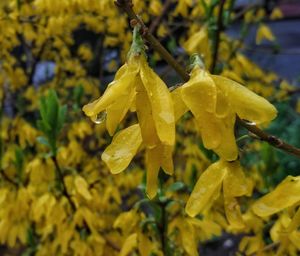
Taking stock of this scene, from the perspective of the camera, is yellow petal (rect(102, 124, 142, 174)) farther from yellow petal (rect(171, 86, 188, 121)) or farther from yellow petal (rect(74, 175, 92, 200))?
yellow petal (rect(74, 175, 92, 200))

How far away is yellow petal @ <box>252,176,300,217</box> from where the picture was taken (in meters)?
0.85

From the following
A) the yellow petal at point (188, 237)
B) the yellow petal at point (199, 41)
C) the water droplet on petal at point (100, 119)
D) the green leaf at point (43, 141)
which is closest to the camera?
the water droplet on petal at point (100, 119)

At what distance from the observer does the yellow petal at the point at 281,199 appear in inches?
33.3

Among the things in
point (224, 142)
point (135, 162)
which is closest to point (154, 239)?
point (224, 142)

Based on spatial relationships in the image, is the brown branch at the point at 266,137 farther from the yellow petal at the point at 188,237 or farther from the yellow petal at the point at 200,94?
the yellow petal at the point at 188,237

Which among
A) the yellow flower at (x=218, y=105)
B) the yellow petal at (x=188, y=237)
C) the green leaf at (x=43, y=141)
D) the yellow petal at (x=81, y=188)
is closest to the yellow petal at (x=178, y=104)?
the yellow flower at (x=218, y=105)

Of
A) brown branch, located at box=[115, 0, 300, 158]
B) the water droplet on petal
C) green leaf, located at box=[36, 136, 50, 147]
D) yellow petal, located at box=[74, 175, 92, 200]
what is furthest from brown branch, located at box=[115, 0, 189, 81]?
yellow petal, located at box=[74, 175, 92, 200]

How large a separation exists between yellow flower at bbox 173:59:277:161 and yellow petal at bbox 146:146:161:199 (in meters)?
0.05

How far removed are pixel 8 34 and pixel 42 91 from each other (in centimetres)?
94

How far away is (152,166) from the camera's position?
0.79m

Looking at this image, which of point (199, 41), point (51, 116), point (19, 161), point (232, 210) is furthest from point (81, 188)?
point (232, 210)

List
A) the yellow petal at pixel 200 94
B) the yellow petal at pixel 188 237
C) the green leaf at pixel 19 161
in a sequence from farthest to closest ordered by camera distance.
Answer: the green leaf at pixel 19 161
the yellow petal at pixel 188 237
the yellow petal at pixel 200 94

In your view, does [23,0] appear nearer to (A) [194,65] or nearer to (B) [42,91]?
(B) [42,91]

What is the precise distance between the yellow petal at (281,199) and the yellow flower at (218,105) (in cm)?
12
